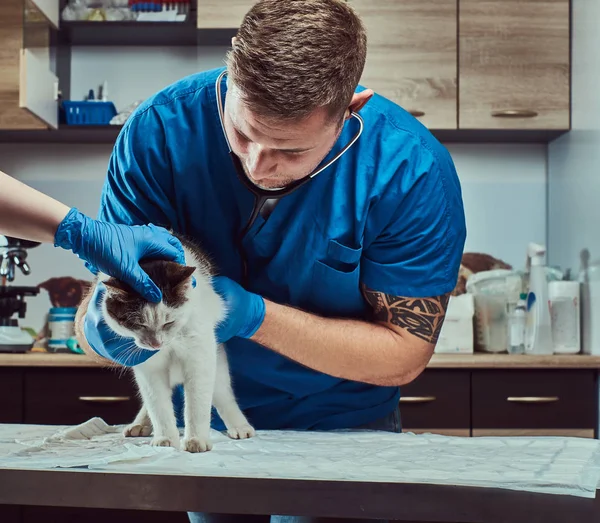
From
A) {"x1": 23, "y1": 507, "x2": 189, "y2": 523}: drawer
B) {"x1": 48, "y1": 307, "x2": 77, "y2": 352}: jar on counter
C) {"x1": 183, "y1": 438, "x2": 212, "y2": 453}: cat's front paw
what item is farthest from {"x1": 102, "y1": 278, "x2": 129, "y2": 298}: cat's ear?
{"x1": 48, "y1": 307, "x2": 77, "y2": 352}: jar on counter

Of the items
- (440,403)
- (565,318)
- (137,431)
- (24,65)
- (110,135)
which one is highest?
(24,65)

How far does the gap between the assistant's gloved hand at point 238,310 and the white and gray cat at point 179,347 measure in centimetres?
1

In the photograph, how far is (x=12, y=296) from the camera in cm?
230

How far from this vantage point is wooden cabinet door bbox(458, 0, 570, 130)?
2.45 metres

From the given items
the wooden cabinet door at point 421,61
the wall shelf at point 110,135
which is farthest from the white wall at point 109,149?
the wooden cabinet door at point 421,61

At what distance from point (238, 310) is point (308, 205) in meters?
0.21

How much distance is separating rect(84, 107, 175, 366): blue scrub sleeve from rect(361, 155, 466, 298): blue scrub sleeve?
0.34 m

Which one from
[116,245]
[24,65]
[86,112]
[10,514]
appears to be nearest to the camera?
[116,245]

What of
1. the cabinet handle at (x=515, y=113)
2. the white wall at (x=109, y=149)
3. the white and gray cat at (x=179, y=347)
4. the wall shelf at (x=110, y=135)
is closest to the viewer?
the white and gray cat at (x=179, y=347)

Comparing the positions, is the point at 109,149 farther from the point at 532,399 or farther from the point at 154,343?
the point at 154,343

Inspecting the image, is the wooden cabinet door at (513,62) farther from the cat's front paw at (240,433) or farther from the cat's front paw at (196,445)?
the cat's front paw at (196,445)

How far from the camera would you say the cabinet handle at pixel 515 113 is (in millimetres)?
2434

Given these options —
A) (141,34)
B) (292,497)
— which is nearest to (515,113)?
(141,34)

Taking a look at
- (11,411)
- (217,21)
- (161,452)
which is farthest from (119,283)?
(217,21)
